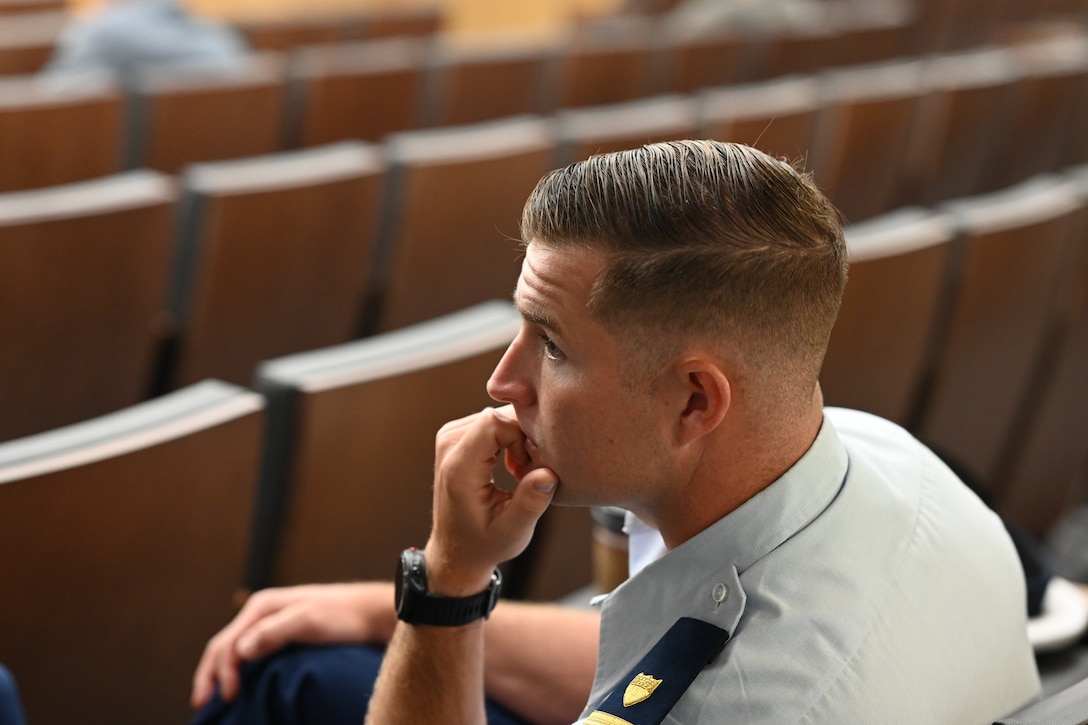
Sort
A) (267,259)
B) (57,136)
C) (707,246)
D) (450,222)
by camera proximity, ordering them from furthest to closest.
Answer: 1. (57,136)
2. (450,222)
3. (267,259)
4. (707,246)

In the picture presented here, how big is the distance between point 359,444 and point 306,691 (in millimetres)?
112

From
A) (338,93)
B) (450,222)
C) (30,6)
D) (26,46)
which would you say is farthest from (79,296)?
(30,6)

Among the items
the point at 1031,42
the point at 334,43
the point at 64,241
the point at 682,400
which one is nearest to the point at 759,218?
the point at 682,400

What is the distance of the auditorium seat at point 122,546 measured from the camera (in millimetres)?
474

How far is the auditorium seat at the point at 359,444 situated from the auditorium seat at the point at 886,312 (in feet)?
0.73

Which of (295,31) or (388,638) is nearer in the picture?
(388,638)

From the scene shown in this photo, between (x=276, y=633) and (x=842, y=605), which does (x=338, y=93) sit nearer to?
(x=276, y=633)

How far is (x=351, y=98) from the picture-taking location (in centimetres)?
141

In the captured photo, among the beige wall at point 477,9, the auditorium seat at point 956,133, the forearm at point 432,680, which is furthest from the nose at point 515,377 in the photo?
the beige wall at point 477,9

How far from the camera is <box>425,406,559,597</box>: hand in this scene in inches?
16.8

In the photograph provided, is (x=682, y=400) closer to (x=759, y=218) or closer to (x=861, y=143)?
(x=759, y=218)

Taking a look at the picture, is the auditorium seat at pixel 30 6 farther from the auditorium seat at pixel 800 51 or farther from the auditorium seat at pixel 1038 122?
the auditorium seat at pixel 1038 122

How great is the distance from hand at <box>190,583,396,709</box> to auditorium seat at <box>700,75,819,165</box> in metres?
0.67

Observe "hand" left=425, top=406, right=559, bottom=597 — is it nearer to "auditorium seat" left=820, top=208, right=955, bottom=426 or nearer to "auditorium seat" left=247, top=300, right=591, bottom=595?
"auditorium seat" left=247, top=300, right=591, bottom=595
